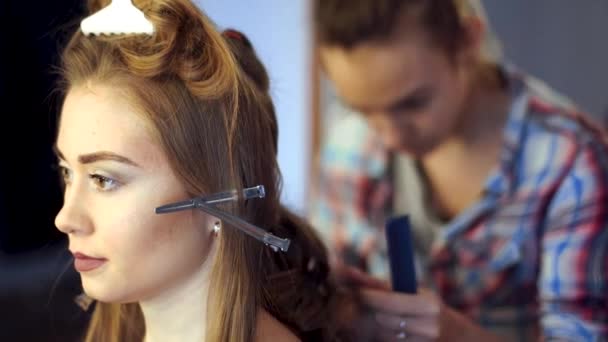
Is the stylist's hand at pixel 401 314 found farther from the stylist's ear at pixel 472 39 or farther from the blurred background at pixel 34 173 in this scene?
the stylist's ear at pixel 472 39

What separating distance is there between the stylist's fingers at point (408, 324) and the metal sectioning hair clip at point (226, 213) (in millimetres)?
353

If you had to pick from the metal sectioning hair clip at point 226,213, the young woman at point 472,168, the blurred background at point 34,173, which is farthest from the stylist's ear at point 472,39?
the metal sectioning hair clip at point 226,213

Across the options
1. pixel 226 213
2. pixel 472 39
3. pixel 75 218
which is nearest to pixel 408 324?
pixel 226 213

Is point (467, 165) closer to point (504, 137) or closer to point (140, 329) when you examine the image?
point (504, 137)

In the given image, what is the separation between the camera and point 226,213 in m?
0.84

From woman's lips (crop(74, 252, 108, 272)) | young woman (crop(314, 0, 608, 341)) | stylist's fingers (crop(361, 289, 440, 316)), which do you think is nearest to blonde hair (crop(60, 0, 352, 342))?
woman's lips (crop(74, 252, 108, 272))

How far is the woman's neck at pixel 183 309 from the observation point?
889 millimetres

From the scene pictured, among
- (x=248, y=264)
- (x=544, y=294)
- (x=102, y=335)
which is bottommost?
(x=544, y=294)

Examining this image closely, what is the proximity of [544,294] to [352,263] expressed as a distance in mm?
457

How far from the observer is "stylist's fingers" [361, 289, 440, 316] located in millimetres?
1133

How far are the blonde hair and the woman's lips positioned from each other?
0.12 metres

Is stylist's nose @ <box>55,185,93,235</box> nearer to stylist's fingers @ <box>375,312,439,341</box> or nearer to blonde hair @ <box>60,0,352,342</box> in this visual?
blonde hair @ <box>60,0,352,342</box>

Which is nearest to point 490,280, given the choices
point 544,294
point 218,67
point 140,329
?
point 544,294

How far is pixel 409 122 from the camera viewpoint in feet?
6.07
